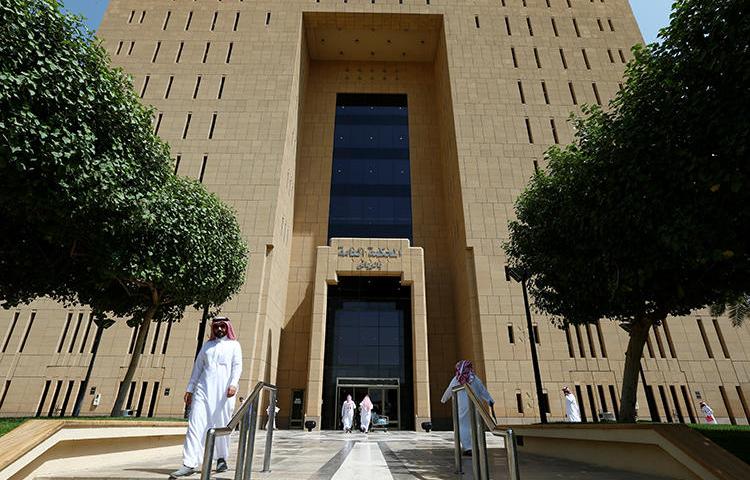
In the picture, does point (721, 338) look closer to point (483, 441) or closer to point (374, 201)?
point (374, 201)

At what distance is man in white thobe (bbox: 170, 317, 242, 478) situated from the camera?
17.0 feet

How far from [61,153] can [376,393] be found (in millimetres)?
20674

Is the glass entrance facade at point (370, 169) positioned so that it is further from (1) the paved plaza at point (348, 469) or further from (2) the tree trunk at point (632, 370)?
(1) the paved plaza at point (348, 469)

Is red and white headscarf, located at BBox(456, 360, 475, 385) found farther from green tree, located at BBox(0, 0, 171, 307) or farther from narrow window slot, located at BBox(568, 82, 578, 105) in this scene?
narrow window slot, located at BBox(568, 82, 578, 105)

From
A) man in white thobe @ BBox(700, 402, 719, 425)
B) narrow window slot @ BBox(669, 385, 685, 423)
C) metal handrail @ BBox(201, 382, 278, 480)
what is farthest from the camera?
narrow window slot @ BBox(669, 385, 685, 423)

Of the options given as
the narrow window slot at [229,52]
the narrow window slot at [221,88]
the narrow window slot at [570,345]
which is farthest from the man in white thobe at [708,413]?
the narrow window slot at [229,52]

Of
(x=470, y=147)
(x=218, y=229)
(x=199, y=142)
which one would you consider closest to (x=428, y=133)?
(x=470, y=147)

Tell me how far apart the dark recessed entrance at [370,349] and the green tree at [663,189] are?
49.4 ft

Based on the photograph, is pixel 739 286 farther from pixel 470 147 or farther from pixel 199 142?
pixel 199 142

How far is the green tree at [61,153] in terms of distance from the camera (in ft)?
22.6

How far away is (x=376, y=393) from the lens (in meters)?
24.0

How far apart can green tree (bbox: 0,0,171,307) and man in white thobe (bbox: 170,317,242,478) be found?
4.91 m

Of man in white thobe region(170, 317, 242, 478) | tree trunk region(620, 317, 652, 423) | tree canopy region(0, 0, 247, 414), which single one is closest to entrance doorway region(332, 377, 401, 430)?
tree canopy region(0, 0, 247, 414)

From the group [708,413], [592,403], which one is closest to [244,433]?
[592,403]
